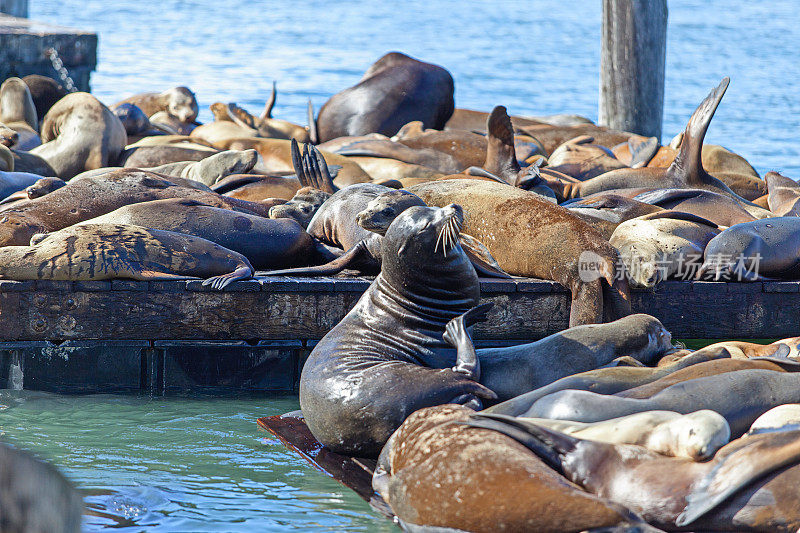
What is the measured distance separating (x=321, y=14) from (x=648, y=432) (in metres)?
57.3

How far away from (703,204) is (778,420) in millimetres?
3871

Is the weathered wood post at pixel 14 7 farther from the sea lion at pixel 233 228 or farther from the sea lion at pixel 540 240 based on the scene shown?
the sea lion at pixel 540 240

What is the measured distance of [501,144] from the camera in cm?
809

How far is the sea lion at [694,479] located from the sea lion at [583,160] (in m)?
6.17

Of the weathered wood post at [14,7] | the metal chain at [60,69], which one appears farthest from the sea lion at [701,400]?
the weathered wood post at [14,7]

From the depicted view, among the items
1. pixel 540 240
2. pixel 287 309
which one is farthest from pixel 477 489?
pixel 540 240

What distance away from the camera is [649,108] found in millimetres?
11148

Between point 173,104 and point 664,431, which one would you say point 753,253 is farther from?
point 173,104

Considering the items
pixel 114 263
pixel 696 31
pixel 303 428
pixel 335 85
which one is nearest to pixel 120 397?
pixel 114 263

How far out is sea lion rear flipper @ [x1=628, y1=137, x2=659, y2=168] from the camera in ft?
30.1

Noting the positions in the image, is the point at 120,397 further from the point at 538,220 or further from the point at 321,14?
the point at 321,14

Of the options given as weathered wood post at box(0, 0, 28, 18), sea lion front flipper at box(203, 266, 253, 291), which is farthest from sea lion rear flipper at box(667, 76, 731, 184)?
weathered wood post at box(0, 0, 28, 18)

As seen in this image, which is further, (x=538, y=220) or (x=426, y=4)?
(x=426, y=4)

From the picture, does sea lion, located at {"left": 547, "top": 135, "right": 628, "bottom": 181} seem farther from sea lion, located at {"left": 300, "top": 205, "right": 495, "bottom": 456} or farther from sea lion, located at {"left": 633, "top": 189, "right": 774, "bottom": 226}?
sea lion, located at {"left": 300, "top": 205, "right": 495, "bottom": 456}
